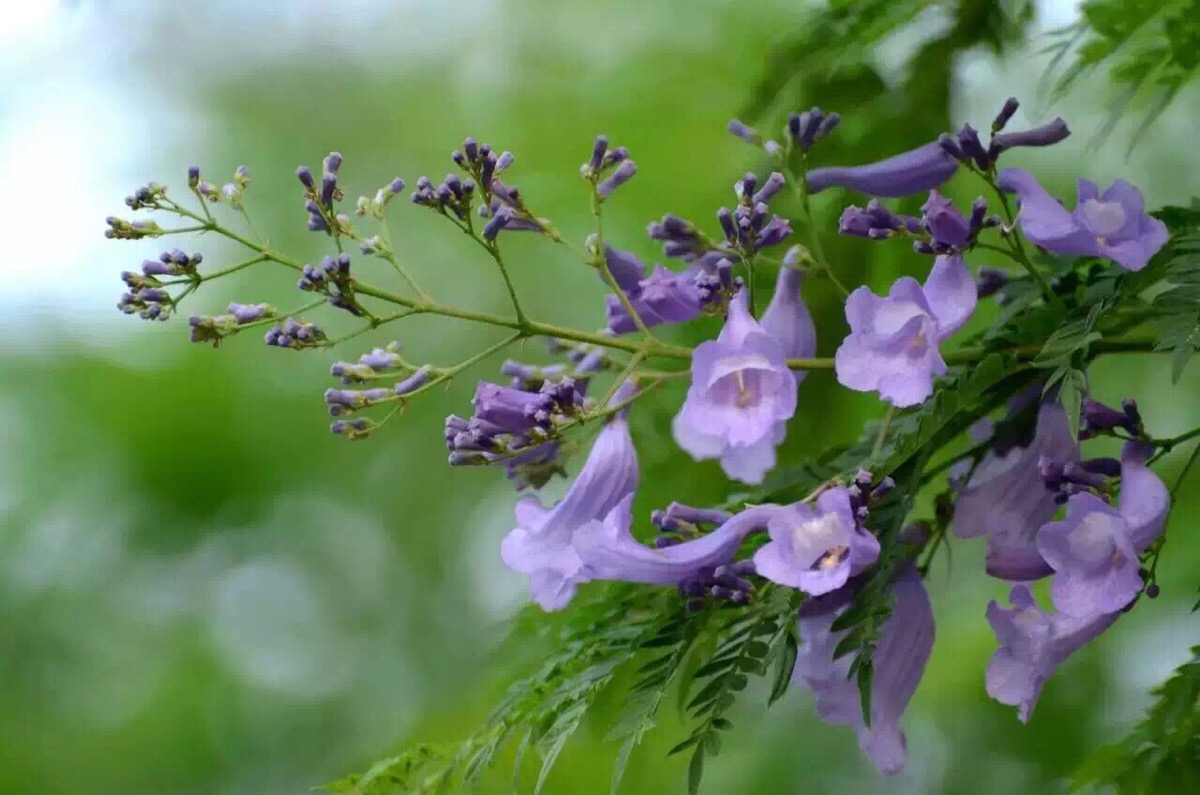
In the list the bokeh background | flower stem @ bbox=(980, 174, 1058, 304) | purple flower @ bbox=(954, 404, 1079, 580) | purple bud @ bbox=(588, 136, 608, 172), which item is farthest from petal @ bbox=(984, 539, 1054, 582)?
the bokeh background

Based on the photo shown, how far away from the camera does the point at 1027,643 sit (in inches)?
14.1

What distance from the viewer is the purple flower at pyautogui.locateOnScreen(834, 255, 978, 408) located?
368 millimetres

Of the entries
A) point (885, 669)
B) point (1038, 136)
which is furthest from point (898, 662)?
point (1038, 136)

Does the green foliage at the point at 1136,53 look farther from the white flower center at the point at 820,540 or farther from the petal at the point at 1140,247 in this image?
the white flower center at the point at 820,540

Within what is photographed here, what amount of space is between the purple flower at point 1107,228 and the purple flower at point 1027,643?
0.12 meters

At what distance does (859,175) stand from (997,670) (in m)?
0.22

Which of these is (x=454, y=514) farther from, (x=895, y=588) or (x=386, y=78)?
(x=895, y=588)

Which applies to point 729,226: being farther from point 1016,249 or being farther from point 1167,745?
point 1167,745

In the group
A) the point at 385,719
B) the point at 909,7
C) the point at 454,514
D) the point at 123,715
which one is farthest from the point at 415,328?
the point at 909,7

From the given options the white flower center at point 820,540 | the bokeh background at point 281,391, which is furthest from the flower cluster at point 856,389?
the bokeh background at point 281,391

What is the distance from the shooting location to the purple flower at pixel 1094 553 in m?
0.33

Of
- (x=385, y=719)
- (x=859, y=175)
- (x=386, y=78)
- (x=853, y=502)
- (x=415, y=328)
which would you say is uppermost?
(x=386, y=78)

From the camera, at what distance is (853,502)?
352mm

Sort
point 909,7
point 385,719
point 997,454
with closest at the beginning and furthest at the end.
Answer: point 997,454 → point 909,7 → point 385,719
